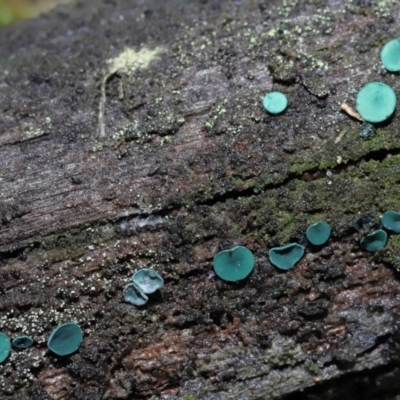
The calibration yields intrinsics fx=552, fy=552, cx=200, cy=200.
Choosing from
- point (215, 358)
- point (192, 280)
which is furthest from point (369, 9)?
point (215, 358)

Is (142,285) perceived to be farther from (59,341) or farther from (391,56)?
(391,56)

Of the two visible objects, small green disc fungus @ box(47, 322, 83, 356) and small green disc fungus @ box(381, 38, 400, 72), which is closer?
small green disc fungus @ box(47, 322, 83, 356)

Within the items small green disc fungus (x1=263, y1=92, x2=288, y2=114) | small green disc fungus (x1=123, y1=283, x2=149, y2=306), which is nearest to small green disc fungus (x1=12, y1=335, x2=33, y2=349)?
small green disc fungus (x1=123, y1=283, x2=149, y2=306)

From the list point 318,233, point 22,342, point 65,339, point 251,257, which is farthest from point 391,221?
point 22,342

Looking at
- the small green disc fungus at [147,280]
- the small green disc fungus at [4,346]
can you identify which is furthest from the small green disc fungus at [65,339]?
the small green disc fungus at [147,280]

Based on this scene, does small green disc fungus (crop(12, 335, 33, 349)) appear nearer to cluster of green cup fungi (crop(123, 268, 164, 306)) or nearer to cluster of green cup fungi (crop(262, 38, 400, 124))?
cluster of green cup fungi (crop(123, 268, 164, 306))

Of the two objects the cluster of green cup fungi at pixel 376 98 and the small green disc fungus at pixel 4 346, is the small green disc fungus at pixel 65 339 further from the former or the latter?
the cluster of green cup fungi at pixel 376 98

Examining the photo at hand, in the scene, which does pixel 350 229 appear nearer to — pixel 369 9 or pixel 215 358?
pixel 215 358
